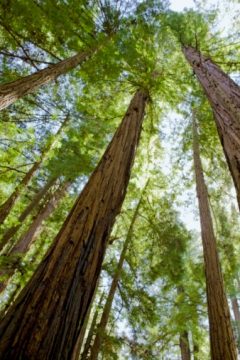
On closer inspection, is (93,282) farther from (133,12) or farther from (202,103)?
(133,12)

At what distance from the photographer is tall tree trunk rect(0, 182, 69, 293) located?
7859mm

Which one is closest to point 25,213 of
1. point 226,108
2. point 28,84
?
point 28,84

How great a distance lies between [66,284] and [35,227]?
7.48 metres

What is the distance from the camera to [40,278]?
5.05 ft

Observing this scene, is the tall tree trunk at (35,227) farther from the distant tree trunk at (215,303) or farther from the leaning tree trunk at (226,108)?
the leaning tree trunk at (226,108)

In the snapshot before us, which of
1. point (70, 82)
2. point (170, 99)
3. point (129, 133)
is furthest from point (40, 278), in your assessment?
point (70, 82)

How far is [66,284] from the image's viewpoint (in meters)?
1.54

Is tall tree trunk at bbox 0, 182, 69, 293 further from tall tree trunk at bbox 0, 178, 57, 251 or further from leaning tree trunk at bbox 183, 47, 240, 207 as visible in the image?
leaning tree trunk at bbox 183, 47, 240, 207

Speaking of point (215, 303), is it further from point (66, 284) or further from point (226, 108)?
point (66, 284)

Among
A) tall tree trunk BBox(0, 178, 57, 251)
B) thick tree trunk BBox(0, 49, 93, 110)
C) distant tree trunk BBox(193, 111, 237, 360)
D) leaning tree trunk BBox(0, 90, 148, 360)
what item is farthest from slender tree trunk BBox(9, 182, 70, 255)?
leaning tree trunk BBox(0, 90, 148, 360)

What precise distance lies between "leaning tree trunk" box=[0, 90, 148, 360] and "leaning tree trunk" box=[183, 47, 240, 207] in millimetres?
1006

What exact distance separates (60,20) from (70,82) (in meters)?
2.40

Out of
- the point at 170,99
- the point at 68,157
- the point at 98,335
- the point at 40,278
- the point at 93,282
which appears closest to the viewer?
the point at 40,278

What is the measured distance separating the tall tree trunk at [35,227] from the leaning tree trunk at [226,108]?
604 cm
